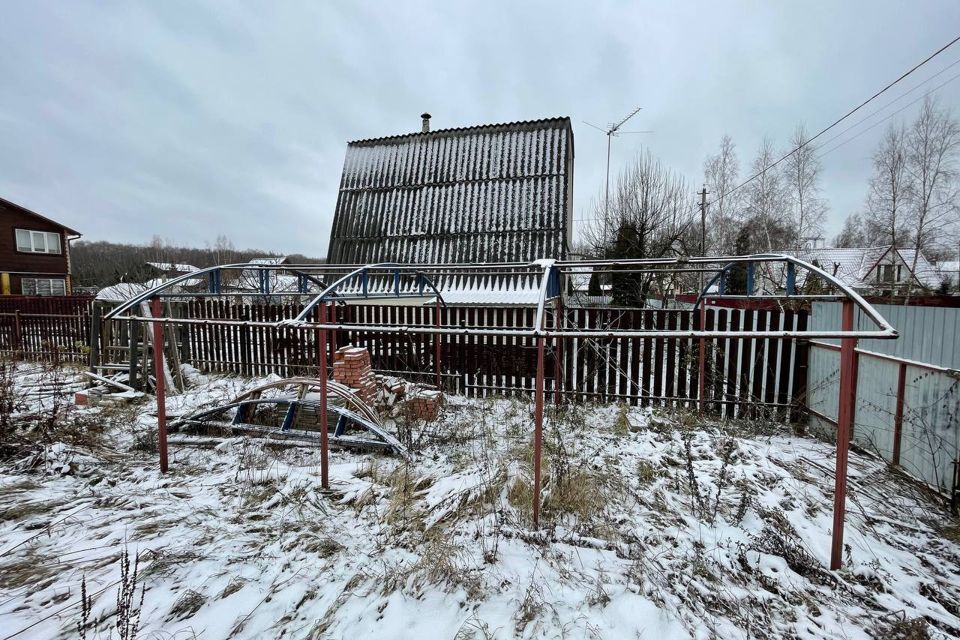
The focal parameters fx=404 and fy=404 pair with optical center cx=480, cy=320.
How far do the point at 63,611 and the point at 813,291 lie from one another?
14.7 metres

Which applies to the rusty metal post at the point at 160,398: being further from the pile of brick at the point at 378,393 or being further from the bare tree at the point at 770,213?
the bare tree at the point at 770,213

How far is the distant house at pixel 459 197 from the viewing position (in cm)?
1022

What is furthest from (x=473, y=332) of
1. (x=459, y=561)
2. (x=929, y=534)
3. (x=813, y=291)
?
(x=813, y=291)

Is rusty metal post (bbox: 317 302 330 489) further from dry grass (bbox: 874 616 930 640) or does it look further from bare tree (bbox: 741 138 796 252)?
bare tree (bbox: 741 138 796 252)

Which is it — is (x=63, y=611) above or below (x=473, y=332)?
below

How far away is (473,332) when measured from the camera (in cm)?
290

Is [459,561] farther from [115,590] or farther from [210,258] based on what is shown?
[210,258]

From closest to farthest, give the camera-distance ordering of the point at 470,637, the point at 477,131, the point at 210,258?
1. the point at 470,637
2. the point at 477,131
3. the point at 210,258

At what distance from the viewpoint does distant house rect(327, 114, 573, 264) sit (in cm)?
1022

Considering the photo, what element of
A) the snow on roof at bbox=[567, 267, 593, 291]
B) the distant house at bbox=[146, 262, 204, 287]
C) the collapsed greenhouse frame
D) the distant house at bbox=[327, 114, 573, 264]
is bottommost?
the collapsed greenhouse frame

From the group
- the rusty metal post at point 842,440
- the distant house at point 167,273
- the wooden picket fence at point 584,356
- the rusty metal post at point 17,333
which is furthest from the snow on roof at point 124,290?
the rusty metal post at point 842,440

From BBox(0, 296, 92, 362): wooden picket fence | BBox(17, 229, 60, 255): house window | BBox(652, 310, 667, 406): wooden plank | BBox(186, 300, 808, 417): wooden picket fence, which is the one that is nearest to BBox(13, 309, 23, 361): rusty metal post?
BBox(0, 296, 92, 362): wooden picket fence

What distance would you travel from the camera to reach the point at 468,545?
9.60 feet

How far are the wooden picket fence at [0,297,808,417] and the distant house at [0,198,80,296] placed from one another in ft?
82.4
